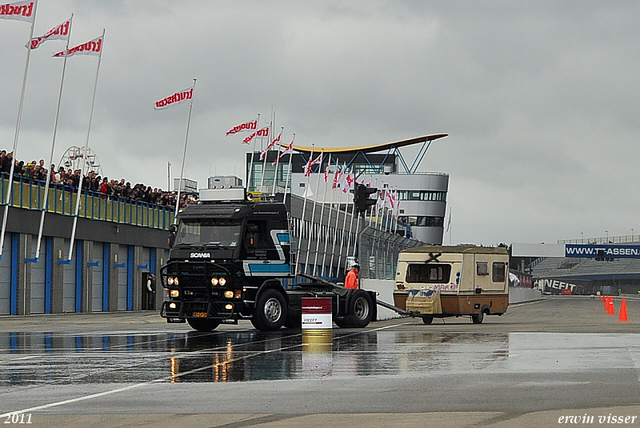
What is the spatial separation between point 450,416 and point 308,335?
35.3 ft

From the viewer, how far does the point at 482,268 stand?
34.2 meters

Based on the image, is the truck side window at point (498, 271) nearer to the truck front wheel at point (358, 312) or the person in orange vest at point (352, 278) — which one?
the person in orange vest at point (352, 278)

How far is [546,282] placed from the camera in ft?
577

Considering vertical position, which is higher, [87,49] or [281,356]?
[87,49]

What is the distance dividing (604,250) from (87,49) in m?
101

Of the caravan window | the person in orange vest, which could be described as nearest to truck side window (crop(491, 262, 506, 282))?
the caravan window

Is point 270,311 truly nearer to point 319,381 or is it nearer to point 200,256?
point 200,256

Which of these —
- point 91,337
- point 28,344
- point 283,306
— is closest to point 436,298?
point 283,306

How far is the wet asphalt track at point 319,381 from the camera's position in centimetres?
1053

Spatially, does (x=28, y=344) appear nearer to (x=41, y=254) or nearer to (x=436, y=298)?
(x=436, y=298)

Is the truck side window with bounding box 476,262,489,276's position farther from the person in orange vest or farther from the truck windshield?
the truck windshield

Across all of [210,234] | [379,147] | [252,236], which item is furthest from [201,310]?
[379,147]

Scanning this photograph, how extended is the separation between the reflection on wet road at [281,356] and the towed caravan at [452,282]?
7.50 metres

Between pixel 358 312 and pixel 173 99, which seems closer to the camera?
pixel 358 312
